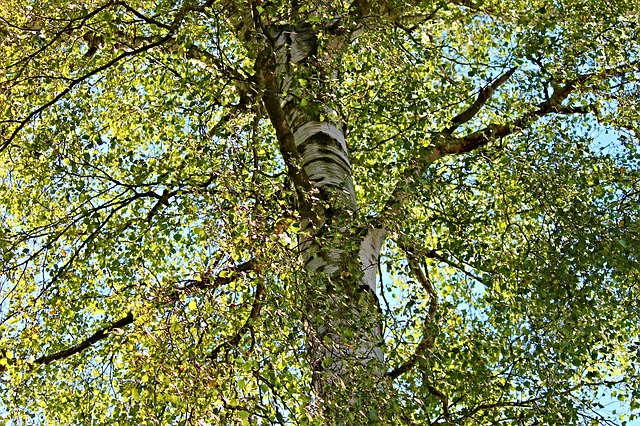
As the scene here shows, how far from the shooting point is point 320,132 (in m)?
7.55

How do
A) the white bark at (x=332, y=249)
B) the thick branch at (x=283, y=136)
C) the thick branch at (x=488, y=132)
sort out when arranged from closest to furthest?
1. the white bark at (x=332, y=249)
2. the thick branch at (x=283, y=136)
3. the thick branch at (x=488, y=132)

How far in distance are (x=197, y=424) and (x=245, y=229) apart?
1537 mm

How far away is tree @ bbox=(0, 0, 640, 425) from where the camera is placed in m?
5.43

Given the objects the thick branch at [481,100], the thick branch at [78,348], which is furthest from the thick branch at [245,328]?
the thick branch at [481,100]

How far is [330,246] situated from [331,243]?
26 millimetres

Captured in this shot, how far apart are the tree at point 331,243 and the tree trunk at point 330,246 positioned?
2 cm

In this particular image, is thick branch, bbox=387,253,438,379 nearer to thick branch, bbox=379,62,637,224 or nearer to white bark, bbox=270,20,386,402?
white bark, bbox=270,20,386,402

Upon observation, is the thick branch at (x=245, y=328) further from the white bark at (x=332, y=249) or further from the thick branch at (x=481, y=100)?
the thick branch at (x=481, y=100)

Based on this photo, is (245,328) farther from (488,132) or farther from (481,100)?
(481,100)

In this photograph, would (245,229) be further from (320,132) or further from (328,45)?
(328,45)

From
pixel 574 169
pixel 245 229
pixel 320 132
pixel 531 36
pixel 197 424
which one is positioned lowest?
pixel 197 424

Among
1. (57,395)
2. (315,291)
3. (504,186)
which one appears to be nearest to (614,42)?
(504,186)

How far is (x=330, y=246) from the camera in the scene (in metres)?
6.08

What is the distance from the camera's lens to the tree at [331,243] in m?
5.43
